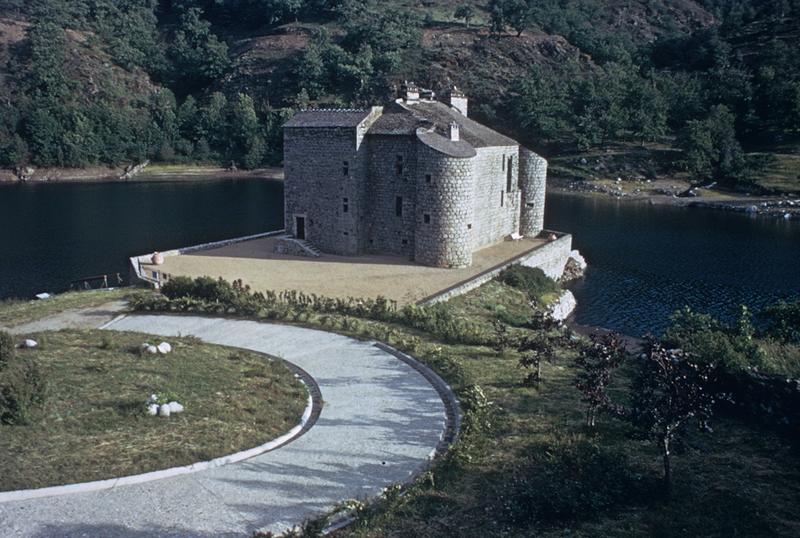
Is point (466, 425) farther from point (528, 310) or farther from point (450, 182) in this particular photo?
point (450, 182)

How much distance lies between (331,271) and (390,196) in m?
6.53

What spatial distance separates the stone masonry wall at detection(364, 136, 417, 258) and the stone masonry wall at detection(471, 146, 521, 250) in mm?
4123

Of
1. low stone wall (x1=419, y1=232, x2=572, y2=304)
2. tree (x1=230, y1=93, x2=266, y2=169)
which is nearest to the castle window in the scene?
low stone wall (x1=419, y1=232, x2=572, y2=304)

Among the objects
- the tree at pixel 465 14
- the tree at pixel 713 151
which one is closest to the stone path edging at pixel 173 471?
the tree at pixel 713 151

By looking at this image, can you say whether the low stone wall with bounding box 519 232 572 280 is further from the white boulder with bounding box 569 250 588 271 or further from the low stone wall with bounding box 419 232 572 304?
the white boulder with bounding box 569 250 588 271

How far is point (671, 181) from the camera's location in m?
92.3

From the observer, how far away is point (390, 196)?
4488 centimetres

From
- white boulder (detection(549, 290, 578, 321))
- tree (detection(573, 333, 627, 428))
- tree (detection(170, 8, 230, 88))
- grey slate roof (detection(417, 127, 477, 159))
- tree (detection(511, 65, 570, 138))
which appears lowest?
white boulder (detection(549, 290, 578, 321))

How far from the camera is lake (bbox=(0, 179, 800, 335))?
Answer: 4475 cm

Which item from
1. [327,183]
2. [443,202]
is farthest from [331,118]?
[443,202]

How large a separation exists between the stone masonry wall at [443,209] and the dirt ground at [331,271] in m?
1.04

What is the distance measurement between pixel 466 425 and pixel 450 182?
78.7 ft

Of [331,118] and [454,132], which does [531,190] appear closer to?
[454,132]

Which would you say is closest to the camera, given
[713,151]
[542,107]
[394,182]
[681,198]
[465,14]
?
[394,182]
